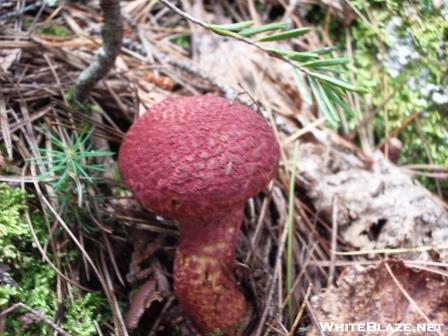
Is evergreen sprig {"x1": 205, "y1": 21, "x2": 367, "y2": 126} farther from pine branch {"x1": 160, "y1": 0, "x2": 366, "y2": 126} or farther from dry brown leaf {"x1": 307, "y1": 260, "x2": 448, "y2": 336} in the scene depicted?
dry brown leaf {"x1": 307, "y1": 260, "x2": 448, "y2": 336}

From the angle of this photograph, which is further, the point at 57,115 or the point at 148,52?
the point at 148,52

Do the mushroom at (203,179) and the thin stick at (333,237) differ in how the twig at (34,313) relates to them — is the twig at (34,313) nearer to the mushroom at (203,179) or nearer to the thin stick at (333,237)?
the mushroom at (203,179)

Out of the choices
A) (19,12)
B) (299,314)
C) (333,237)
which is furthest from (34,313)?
(19,12)

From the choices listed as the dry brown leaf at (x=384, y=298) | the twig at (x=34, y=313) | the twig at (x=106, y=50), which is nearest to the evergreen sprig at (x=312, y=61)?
the twig at (x=106, y=50)

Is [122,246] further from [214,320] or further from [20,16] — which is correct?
[20,16]

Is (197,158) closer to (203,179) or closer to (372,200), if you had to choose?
(203,179)

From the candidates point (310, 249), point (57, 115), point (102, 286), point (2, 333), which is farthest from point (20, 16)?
point (310, 249)
